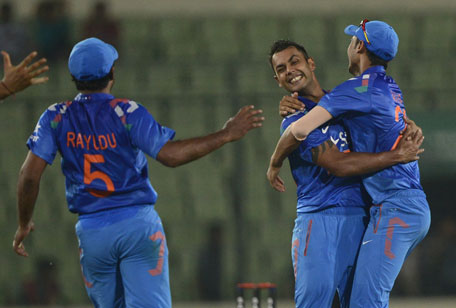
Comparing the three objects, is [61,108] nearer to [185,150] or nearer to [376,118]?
[185,150]

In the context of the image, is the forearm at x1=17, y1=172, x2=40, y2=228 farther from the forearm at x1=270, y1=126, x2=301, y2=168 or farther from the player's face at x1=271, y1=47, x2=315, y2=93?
the player's face at x1=271, y1=47, x2=315, y2=93

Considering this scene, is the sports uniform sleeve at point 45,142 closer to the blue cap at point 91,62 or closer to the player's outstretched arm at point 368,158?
the blue cap at point 91,62

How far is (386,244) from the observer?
423 centimetres

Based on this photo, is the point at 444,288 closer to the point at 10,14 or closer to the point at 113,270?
the point at 113,270

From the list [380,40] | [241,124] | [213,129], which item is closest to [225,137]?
[241,124]

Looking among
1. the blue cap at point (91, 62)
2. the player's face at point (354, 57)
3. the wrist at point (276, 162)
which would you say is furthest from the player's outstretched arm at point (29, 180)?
the player's face at point (354, 57)

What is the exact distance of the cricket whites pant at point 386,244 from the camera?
4199 mm

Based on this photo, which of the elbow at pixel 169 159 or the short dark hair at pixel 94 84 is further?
the short dark hair at pixel 94 84

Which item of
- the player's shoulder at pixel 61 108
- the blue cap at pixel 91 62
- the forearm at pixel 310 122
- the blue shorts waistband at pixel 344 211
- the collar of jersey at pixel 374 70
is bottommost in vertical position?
the blue shorts waistband at pixel 344 211

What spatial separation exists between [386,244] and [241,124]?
101cm

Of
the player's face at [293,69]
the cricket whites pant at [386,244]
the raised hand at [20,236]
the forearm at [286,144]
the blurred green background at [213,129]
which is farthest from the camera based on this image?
the blurred green background at [213,129]

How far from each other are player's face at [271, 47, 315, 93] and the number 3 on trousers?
1.29 metres

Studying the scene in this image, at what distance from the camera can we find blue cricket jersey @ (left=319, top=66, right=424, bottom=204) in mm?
4328

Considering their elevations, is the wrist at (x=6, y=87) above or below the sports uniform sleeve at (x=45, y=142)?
above
